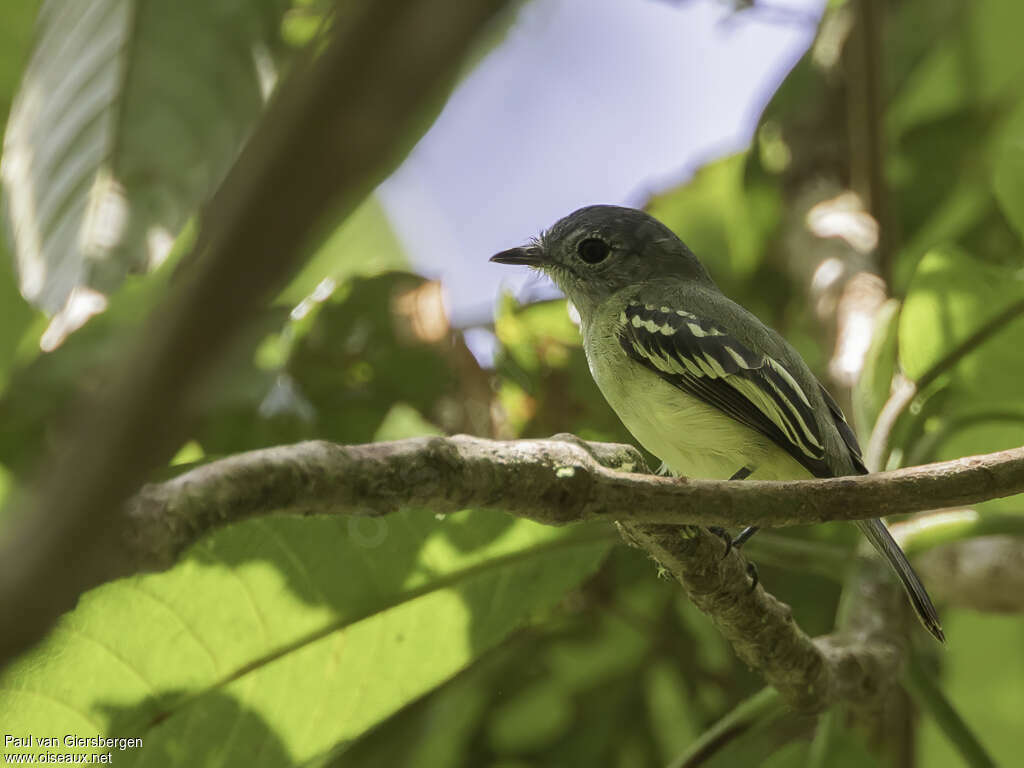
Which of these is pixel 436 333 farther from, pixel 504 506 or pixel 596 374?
pixel 504 506

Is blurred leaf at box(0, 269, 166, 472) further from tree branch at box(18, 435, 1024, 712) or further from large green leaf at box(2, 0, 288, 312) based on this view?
tree branch at box(18, 435, 1024, 712)

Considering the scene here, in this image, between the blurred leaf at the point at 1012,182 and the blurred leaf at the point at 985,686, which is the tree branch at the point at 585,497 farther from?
the blurred leaf at the point at 985,686

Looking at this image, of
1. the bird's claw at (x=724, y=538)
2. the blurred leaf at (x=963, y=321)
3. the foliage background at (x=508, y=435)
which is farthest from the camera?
the blurred leaf at (x=963, y=321)

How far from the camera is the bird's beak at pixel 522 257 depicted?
3.95 m

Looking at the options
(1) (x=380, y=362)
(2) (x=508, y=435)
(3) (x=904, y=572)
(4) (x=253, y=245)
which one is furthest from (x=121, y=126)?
(4) (x=253, y=245)

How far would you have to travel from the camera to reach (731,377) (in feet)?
9.59

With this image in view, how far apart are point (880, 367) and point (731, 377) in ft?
1.42

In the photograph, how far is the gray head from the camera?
385cm

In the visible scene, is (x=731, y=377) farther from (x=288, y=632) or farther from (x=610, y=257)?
(x=288, y=632)

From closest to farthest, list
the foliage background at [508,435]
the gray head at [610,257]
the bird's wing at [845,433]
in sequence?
the foliage background at [508,435] < the bird's wing at [845,433] < the gray head at [610,257]

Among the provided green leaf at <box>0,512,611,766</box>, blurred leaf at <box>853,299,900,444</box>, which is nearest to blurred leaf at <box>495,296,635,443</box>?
blurred leaf at <box>853,299,900,444</box>

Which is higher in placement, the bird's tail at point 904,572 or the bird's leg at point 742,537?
the bird's leg at point 742,537

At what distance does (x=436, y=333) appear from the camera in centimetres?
357

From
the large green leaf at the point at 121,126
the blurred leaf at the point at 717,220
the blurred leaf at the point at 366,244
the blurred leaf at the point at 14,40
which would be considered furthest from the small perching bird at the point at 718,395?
the blurred leaf at the point at 14,40
